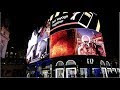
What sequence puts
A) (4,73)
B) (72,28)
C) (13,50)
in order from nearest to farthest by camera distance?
(4,73)
(13,50)
(72,28)

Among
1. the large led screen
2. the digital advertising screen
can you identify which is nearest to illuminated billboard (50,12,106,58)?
the large led screen

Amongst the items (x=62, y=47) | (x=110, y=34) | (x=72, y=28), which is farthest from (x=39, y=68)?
(x=110, y=34)

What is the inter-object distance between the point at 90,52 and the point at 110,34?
40 cm

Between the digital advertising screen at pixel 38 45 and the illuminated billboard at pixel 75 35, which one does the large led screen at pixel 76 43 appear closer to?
the illuminated billboard at pixel 75 35

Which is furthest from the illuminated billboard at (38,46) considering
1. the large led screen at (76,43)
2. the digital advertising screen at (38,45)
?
the large led screen at (76,43)

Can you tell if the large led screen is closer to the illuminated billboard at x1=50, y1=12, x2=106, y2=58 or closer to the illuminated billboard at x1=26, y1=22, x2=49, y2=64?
the illuminated billboard at x1=50, y1=12, x2=106, y2=58

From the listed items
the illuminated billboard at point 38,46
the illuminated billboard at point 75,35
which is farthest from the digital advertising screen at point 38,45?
the illuminated billboard at point 75,35

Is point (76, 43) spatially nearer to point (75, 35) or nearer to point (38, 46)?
point (75, 35)

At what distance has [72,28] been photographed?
144 inches

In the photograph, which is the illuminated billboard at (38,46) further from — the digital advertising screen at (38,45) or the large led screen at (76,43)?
the large led screen at (76,43)
